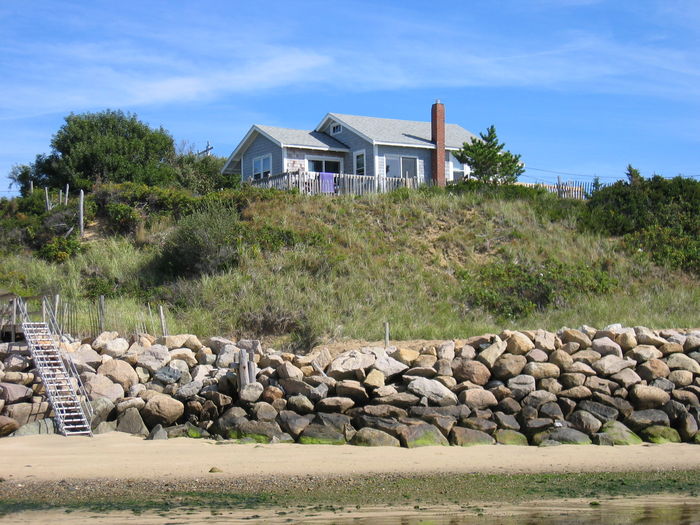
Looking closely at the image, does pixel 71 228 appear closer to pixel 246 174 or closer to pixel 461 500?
pixel 246 174

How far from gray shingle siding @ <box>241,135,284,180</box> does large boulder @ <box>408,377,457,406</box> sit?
23157 mm

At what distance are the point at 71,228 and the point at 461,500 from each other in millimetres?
20977

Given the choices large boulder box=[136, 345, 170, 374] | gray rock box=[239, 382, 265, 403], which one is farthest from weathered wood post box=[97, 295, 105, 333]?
gray rock box=[239, 382, 265, 403]

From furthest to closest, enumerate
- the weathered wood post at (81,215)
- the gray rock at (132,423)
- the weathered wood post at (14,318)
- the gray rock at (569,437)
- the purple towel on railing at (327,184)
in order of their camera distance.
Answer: the purple towel on railing at (327,184), the weathered wood post at (81,215), the weathered wood post at (14,318), the gray rock at (132,423), the gray rock at (569,437)

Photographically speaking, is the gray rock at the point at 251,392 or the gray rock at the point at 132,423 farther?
the gray rock at the point at 251,392

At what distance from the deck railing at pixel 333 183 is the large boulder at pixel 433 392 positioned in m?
15.6

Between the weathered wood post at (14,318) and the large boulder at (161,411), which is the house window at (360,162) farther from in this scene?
the large boulder at (161,411)

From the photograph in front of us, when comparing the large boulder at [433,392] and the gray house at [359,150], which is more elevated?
the gray house at [359,150]

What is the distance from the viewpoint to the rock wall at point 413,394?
13273 mm

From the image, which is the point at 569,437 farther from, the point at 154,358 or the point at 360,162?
the point at 360,162

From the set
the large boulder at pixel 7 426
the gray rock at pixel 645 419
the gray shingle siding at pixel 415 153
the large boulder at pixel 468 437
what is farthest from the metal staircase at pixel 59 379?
the gray shingle siding at pixel 415 153

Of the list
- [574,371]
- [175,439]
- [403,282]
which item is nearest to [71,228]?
[403,282]

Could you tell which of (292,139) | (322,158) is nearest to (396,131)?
(322,158)

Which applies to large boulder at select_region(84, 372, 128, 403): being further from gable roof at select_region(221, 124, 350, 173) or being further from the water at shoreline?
gable roof at select_region(221, 124, 350, 173)
